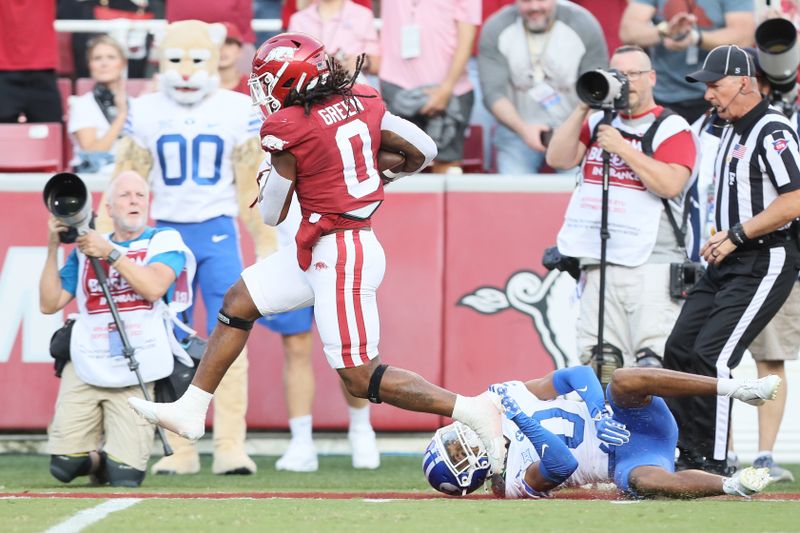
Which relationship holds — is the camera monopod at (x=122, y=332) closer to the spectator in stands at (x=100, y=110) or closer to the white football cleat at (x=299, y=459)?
the white football cleat at (x=299, y=459)

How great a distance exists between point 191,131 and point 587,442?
10.5ft

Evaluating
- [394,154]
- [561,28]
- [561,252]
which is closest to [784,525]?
[394,154]

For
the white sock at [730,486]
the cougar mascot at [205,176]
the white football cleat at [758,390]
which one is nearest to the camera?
the white football cleat at [758,390]

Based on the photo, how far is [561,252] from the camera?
7.39 m

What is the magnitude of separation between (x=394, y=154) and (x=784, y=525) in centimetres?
224

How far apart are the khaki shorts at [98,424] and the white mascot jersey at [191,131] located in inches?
47.6

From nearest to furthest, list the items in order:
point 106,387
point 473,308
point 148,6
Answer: point 106,387
point 473,308
point 148,6

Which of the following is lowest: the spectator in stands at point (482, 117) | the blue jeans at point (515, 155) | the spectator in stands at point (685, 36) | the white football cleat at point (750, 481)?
the white football cleat at point (750, 481)

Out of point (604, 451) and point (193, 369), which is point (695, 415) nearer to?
point (604, 451)

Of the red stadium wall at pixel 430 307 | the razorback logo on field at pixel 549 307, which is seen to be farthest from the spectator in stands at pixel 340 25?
the razorback logo on field at pixel 549 307

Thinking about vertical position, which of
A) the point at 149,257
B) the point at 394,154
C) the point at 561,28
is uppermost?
the point at 561,28

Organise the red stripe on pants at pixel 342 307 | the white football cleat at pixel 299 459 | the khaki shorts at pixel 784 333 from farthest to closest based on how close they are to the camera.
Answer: the white football cleat at pixel 299 459 < the khaki shorts at pixel 784 333 < the red stripe on pants at pixel 342 307

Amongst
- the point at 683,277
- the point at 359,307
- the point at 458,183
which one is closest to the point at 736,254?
the point at 683,277

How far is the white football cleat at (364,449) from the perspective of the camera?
8.04 metres
